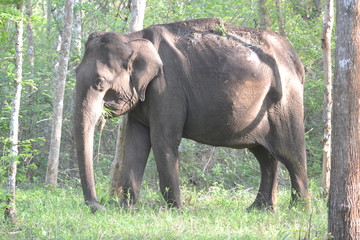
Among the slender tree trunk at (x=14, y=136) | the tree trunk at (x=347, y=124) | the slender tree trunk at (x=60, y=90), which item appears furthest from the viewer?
the slender tree trunk at (x=60, y=90)

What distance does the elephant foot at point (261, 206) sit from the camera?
8.03 meters

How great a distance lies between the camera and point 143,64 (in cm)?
753

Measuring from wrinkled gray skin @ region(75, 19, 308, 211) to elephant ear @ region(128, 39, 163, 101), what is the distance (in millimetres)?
12

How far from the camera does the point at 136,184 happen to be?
7852 mm

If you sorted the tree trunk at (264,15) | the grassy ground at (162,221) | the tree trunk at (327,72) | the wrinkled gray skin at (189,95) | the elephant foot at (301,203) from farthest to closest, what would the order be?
the tree trunk at (264,15), the tree trunk at (327,72), the elephant foot at (301,203), the wrinkled gray skin at (189,95), the grassy ground at (162,221)

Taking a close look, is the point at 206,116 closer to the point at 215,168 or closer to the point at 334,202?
the point at 334,202

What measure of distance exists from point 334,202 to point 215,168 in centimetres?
559

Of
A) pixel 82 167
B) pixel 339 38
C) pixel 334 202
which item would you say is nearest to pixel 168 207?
pixel 82 167

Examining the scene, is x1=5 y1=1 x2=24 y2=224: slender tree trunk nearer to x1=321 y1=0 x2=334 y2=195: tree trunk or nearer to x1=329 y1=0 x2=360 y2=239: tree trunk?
x1=329 y1=0 x2=360 y2=239: tree trunk

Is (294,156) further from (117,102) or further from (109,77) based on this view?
(109,77)

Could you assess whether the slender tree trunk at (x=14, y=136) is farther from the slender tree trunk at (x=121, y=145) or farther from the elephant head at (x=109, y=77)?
the slender tree trunk at (x=121, y=145)

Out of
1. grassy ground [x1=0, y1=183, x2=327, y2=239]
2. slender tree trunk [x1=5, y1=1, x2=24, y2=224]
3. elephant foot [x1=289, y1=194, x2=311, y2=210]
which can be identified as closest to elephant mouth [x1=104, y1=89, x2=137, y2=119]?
grassy ground [x1=0, y1=183, x2=327, y2=239]

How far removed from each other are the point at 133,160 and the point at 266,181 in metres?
1.92

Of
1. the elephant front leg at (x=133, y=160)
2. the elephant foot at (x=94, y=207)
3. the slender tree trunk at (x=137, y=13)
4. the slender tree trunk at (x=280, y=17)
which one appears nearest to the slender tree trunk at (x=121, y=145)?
the slender tree trunk at (x=137, y=13)
